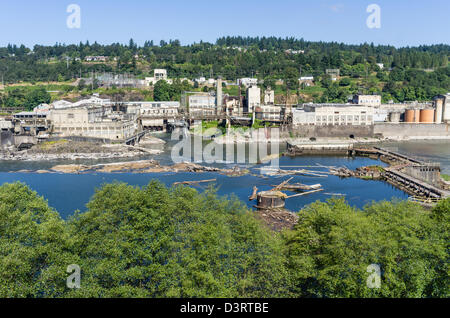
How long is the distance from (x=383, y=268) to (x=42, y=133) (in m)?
24.0

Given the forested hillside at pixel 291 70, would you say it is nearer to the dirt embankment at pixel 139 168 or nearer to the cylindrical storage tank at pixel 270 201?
the dirt embankment at pixel 139 168

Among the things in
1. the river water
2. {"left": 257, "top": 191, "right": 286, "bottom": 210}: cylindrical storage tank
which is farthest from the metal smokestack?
{"left": 257, "top": 191, "right": 286, "bottom": 210}: cylindrical storage tank

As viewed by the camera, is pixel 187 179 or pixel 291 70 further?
pixel 291 70

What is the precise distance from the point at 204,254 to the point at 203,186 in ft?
33.6

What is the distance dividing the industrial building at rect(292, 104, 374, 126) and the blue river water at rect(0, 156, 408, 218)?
1078 centimetres

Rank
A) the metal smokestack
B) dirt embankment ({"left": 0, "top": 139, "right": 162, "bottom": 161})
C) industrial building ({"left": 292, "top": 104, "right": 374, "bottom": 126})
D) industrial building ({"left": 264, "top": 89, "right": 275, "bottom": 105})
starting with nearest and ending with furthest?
dirt embankment ({"left": 0, "top": 139, "right": 162, "bottom": 161}) → industrial building ({"left": 292, "top": 104, "right": 374, "bottom": 126}) → the metal smokestack → industrial building ({"left": 264, "top": 89, "right": 275, "bottom": 105})

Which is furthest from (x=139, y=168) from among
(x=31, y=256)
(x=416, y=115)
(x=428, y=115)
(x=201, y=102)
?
(x=428, y=115)

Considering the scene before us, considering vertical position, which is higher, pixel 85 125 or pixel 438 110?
pixel 438 110

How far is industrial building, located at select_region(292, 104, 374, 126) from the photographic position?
3064 cm

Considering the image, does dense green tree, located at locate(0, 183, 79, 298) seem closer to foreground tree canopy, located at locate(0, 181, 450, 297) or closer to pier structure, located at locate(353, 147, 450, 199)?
foreground tree canopy, located at locate(0, 181, 450, 297)

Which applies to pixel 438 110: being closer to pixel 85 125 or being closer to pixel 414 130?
pixel 414 130

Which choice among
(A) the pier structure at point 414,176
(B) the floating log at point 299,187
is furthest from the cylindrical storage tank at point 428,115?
(B) the floating log at point 299,187

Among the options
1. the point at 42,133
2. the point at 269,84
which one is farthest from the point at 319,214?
the point at 269,84

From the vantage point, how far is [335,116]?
30906mm
